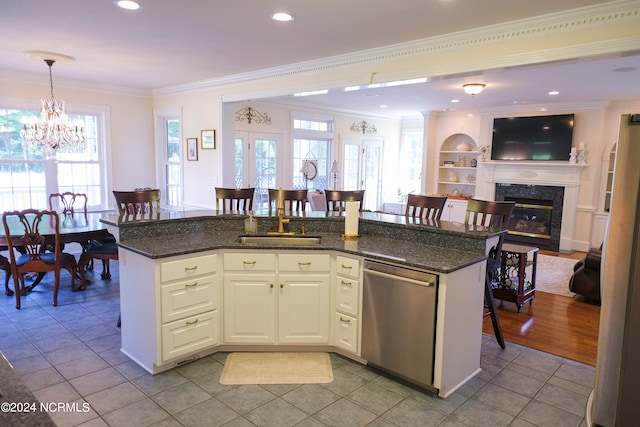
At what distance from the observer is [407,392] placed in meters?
2.81

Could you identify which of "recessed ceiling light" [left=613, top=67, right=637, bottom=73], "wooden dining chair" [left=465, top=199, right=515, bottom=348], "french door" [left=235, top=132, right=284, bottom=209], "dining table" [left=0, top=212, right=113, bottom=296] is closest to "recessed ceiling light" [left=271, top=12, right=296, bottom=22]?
"wooden dining chair" [left=465, top=199, right=515, bottom=348]

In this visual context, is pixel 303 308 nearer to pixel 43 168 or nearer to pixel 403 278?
pixel 403 278

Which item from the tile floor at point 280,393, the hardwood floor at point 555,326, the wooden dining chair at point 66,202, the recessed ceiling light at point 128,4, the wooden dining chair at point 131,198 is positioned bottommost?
the hardwood floor at point 555,326

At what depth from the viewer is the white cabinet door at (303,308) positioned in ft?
10.6

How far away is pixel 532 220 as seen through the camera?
8.30m

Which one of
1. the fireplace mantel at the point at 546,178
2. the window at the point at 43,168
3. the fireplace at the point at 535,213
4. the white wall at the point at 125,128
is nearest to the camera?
the window at the point at 43,168

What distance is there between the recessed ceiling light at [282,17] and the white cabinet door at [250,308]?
6.74 ft

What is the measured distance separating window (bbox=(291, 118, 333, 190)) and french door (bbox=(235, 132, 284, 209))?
16.6 inches

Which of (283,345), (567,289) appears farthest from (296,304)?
(567,289)

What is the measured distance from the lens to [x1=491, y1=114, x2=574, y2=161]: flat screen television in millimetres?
7758

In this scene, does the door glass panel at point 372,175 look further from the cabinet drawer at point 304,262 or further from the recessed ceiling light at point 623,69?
the cabinet drawer at point 304,262

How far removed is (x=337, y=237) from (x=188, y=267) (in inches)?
49.2

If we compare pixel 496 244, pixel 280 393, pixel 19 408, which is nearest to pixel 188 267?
pixel 280 393

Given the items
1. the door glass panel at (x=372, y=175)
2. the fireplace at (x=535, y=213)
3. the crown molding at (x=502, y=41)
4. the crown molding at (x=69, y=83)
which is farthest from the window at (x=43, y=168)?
the fireplace at (x=535, y=213)
